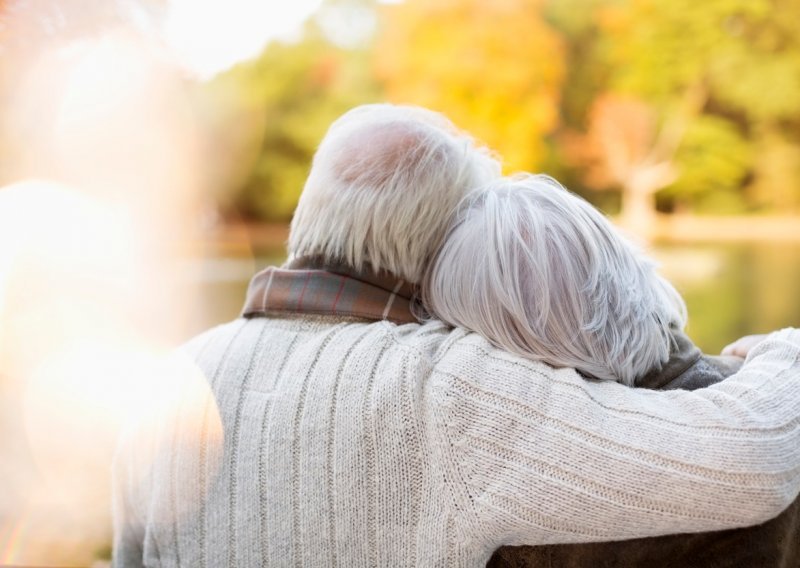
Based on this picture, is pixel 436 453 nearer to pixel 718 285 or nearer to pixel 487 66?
pixel 718 285

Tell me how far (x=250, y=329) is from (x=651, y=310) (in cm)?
72

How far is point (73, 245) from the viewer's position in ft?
17.3

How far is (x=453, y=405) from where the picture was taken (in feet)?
3.43

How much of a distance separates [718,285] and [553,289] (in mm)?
9023

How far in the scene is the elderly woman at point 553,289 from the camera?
116cm

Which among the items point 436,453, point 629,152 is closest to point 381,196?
point 436,453

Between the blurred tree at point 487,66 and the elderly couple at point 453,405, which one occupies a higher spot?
the blurred tree at point 487,66

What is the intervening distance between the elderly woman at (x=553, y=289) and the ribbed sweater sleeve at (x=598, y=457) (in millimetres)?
102

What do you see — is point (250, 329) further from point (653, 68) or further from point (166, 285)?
point (653, 68)

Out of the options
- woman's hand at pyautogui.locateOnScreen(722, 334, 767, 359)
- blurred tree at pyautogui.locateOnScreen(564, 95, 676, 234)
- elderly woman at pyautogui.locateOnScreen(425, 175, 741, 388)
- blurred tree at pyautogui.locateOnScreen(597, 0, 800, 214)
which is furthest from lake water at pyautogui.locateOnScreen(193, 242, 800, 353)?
elderly woman at pyautogui.locateOnScreen(425, 175, 741, 388)

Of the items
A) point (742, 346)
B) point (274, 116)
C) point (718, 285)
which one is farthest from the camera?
point (274, 116)

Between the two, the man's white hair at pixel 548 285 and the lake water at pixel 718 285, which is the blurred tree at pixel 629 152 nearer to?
the lake water at pixel 718 285


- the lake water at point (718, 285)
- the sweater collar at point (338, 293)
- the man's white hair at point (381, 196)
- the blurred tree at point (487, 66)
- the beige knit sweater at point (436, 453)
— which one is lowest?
the lake water at point (718, 285)

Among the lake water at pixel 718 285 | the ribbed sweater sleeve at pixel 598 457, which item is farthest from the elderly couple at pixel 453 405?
the lake water at pixel 718 285
